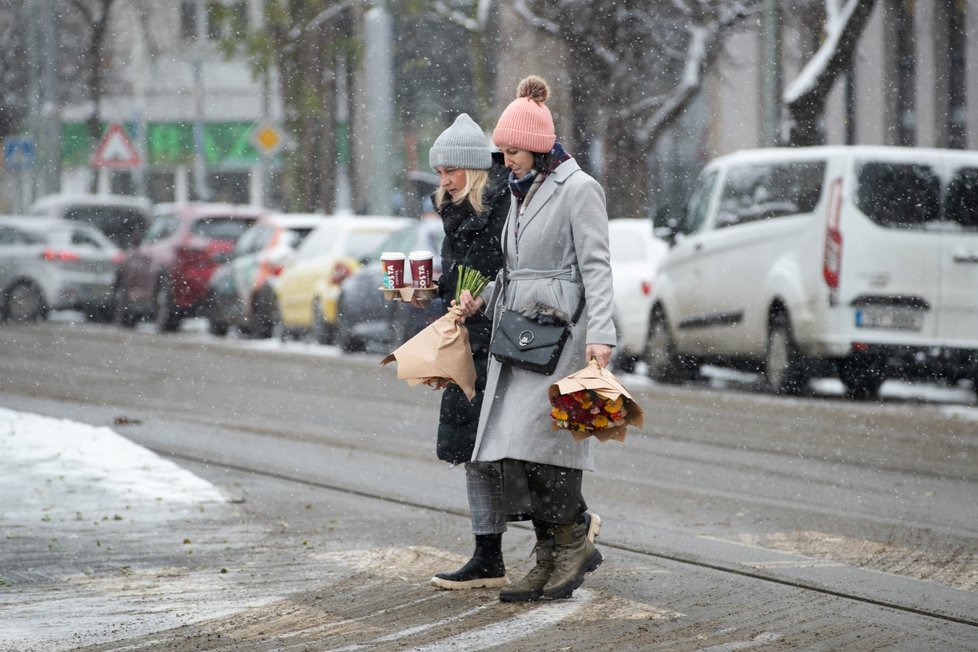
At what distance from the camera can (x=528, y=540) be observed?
7.58 meters

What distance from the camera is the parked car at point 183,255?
24.0 meters

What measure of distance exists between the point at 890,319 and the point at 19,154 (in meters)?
22.9

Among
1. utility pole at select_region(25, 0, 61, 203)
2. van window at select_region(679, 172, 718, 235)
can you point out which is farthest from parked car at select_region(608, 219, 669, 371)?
utility pole at select_region(25, 0, 61, 203)

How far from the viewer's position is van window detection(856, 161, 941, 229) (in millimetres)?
14531

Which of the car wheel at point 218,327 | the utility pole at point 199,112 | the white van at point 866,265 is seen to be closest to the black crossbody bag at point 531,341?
the white van at point 866,265

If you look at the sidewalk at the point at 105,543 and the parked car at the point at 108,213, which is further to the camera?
the parked car at the point at 108,213

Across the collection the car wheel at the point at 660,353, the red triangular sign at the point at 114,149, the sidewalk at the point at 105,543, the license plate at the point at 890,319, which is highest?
the red triangular sign at the point at 114,149

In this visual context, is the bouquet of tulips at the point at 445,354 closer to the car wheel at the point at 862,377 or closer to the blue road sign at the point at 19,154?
the car wheel at the point at 862,377

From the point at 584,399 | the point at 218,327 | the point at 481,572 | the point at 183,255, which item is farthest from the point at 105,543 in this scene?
the point at 183,255

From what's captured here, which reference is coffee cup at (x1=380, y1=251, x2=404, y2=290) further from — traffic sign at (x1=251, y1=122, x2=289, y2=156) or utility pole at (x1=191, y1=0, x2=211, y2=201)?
utility pole at (x1=191, y1=0, x2=211, y2=201)

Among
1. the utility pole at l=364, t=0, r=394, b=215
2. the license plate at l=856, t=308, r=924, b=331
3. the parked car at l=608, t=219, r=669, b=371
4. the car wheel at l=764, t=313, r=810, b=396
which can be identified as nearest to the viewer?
the license plate at l=856, t=308, r=924, b=331

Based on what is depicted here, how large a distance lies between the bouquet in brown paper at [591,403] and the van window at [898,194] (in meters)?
9.16

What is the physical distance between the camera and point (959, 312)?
1445cm

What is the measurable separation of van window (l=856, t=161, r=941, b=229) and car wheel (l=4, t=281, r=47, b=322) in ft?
47.3
